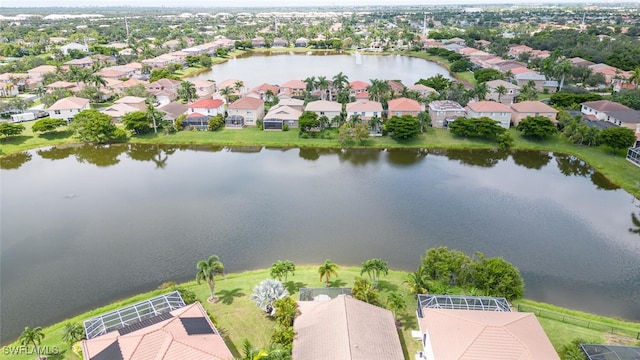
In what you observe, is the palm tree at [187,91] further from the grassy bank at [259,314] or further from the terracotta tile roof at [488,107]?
the grassy bank at [259,314]

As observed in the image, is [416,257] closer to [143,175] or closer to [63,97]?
[143,175]

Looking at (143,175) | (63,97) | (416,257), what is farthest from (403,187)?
(63,97)

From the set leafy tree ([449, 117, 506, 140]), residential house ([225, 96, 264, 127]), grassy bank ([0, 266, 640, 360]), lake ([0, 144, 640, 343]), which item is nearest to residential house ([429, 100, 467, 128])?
leafy tree ([449, 117, 506, 140])

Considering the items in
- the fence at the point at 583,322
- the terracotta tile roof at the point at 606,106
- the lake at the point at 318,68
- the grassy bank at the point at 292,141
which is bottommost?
the fence at the point at 583,322

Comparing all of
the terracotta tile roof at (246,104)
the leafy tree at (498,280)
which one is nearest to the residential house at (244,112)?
the terracotta tile roof at (246,104)

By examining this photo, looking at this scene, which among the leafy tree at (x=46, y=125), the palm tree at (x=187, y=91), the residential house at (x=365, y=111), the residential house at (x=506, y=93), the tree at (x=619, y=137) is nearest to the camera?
the tree at (x=619, y=137)

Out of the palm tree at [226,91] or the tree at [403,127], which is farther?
the palm tree at [226,91]

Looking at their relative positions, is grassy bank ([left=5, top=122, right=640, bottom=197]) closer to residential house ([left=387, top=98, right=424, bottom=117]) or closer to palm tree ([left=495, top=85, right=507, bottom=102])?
residential house ([left=387, top=98, right=424, bottom=117])
